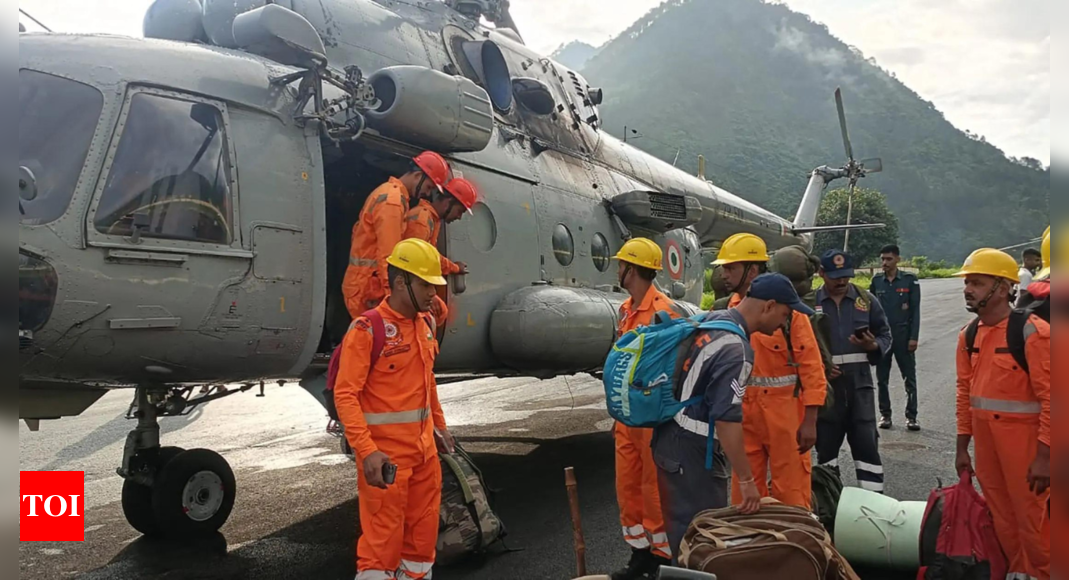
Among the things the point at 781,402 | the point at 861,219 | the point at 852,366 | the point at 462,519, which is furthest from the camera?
the point at 861,219

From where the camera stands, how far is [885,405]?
333 inches

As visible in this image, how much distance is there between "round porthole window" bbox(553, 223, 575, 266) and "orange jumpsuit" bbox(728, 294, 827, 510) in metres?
2.55

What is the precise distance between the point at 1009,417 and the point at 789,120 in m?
139

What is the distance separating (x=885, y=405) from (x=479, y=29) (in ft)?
20.0

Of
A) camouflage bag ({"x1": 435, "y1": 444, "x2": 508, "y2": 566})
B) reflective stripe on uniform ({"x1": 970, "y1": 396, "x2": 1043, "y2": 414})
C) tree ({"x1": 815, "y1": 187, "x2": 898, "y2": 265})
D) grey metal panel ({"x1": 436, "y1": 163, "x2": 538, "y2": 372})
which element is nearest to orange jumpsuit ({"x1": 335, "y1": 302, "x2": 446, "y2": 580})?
camouflage bag ({"x1": 435, "y1": 444, "x2": 508, "y2": 566})

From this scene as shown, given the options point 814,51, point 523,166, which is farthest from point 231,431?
point 814,51

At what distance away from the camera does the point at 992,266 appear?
12.5ft

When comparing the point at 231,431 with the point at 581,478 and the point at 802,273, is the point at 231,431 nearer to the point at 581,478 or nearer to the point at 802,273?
the point at 581,478

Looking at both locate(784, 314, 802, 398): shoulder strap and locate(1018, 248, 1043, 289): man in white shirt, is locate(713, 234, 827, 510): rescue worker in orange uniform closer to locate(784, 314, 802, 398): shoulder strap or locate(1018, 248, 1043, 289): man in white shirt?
locate(784, 314, 802, 398): shoulder strap

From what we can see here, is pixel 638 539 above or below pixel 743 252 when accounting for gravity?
below

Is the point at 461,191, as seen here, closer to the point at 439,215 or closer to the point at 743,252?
the point at 439,215

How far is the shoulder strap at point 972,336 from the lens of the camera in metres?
3.92

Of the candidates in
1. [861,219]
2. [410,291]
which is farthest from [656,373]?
[861,219]

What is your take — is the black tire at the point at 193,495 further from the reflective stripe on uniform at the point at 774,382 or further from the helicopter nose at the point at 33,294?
the reflective stripe on uniform at the point at 774,382
